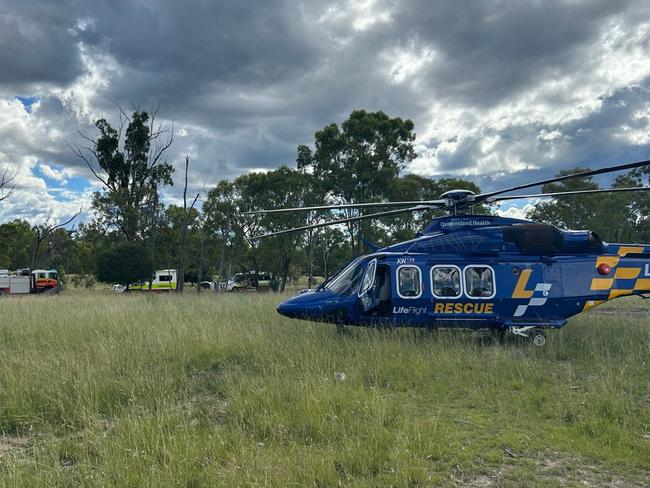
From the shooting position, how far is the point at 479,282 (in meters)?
9.18

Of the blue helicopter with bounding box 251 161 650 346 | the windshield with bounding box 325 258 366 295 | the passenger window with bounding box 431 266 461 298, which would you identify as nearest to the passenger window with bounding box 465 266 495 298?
the blue helicopter with bounding box 251 161 650 346

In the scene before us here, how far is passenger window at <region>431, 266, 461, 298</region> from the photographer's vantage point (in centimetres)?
907

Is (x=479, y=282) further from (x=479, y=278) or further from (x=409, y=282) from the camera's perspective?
(x=409, y=282)

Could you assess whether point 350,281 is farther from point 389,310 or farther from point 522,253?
point 522,253

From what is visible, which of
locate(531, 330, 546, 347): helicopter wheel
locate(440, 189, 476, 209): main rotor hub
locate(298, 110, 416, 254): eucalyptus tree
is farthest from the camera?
locate(298, 110, 416, 254): eucalyptus tree

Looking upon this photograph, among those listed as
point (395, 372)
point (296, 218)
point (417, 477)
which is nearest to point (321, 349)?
point (395, 372)

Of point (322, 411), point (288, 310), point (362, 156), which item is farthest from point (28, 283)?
point (322, 411)

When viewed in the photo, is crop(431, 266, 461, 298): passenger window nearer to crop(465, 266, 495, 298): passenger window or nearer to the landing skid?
crop(465, 266, 495, 298): passenger window

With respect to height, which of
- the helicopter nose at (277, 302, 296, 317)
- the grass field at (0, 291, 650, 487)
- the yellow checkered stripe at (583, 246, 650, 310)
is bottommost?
the grass field at (0, 291, 650, 487)

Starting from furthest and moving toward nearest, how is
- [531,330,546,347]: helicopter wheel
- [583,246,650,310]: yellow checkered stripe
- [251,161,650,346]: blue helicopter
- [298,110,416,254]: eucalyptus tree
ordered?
1. [298,110,416,254]: eucalyptus tree
2. [583,246,650,310]: yellow checkered stripe
3. [251,161,650,346]: blue helicopter
4. [531,330,546,347]: helicopter wheel

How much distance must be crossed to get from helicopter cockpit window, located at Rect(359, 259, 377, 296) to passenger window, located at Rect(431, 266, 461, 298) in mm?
1143

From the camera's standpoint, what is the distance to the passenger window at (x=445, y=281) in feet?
29.8

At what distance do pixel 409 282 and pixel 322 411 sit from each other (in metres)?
4.70

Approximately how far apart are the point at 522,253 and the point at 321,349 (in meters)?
4.64
